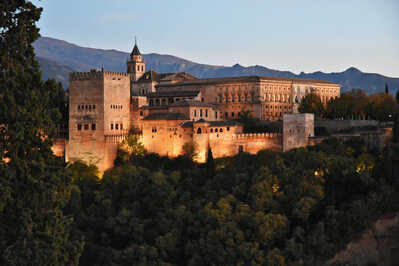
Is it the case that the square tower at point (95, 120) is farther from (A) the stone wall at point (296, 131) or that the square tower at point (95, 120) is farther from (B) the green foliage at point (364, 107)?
(B) the green foliage at point (364, 107)

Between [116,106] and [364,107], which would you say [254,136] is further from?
[364,107]

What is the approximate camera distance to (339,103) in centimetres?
6675

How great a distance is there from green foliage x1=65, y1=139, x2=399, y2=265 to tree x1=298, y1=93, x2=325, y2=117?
1709 centimetres

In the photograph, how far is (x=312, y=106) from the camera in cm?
6744

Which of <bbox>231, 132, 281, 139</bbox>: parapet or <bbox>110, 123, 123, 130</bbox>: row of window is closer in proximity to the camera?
<bbox>231, 132, 281, 139</bbox>: parapet

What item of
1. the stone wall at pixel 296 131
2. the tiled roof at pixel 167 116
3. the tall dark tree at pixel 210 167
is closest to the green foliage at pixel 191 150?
the tall dark tree at pixel 210 167

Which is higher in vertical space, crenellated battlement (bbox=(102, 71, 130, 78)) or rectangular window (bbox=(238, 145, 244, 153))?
crenellated battlement (bbox=(102, 71, 130, 78))

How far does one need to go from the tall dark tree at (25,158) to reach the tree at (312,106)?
5346 cm

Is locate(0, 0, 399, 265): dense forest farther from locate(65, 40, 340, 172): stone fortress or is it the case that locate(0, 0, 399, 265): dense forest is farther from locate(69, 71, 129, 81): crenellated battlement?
locate(69, 71, 129, 81): crenellated battlement

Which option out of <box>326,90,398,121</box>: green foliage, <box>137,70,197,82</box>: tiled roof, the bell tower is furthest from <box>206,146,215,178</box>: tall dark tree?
the bell tower

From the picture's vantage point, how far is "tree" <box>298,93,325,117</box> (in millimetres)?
67312

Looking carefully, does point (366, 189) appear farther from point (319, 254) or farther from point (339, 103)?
point (339, 103)

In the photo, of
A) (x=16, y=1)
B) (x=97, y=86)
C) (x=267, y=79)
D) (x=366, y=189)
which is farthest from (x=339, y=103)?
(x=16, y=1)

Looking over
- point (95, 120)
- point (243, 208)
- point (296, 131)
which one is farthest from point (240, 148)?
point (95, 120)
